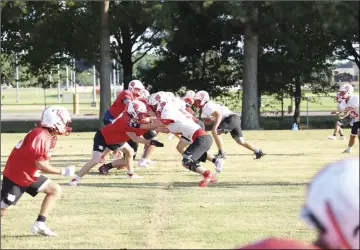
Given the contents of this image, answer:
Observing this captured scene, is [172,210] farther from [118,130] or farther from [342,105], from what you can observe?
[342,105]

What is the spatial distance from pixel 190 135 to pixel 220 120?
10.7 feet

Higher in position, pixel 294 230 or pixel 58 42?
pixel 58 42

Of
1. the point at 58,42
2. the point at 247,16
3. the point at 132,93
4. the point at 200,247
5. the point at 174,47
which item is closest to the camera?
the point at 200,247

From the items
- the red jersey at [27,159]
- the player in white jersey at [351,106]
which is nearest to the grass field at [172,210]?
the red jersey at [27,159]

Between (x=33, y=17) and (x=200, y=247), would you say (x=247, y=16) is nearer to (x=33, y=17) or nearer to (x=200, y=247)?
(x=33, y=17)

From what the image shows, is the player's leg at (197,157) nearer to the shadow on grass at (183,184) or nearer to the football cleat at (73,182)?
the shadow on grass at (183,184)

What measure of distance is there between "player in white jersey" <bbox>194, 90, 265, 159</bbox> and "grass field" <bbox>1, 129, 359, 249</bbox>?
0.51 metres

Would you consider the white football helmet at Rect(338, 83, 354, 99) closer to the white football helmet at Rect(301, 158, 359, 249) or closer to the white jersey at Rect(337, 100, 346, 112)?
the white jersey at Rect(337, 100, 346, 112)

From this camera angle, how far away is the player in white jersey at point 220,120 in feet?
48.7

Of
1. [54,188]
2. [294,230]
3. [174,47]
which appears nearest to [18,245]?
[54,188]

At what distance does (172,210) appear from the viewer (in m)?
9.30

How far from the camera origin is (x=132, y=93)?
592 inches

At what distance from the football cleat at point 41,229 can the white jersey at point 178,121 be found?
439 centimetres

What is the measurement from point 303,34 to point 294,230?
25.9m
